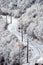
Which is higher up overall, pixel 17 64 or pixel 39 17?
pixel 39 17

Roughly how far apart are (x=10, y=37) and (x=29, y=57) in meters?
12.2

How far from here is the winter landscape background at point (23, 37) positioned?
3055 centimetres

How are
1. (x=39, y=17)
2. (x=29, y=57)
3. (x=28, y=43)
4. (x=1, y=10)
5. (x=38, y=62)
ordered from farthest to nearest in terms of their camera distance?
(x=1, y=10)
(x=39, y=17)
(x=28, y=43)
(x=29, y=57)
(x=38, y=62)

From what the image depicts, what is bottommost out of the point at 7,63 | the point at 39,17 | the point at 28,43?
the point at 7,63

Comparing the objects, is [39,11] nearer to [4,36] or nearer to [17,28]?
[17,28]

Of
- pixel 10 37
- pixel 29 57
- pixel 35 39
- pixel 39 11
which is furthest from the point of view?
pixel 39 11

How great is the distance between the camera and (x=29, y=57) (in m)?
29.2

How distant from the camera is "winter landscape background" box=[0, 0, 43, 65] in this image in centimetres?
3055

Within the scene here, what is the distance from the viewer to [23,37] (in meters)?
Result: 38.9

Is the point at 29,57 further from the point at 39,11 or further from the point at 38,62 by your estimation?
the point at 39,11

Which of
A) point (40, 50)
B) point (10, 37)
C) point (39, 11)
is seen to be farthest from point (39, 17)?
point (40, 50)

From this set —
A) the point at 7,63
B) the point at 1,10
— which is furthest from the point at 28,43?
the point at 1,10

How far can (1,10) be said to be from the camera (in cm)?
6756

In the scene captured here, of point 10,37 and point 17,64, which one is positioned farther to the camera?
point 10,37
